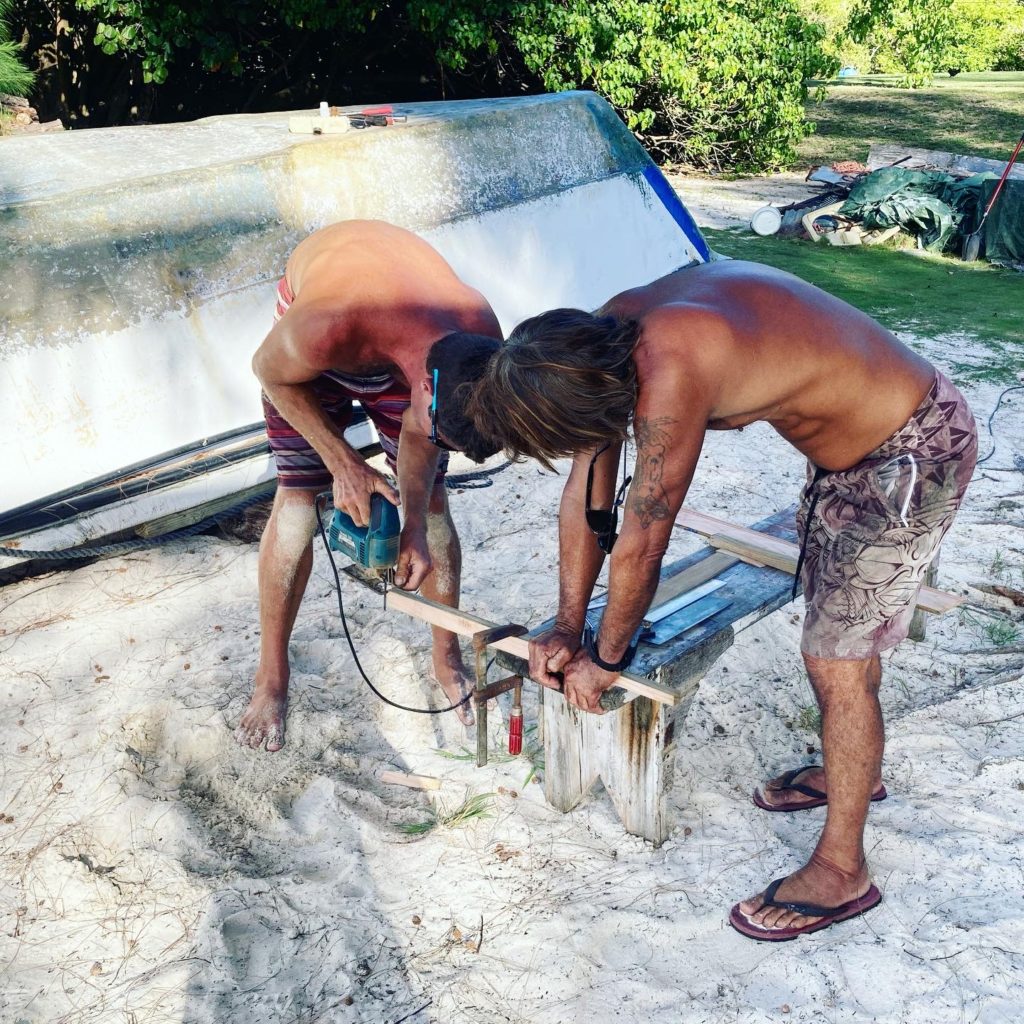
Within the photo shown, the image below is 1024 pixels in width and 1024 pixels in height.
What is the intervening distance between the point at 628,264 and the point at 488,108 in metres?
1.28

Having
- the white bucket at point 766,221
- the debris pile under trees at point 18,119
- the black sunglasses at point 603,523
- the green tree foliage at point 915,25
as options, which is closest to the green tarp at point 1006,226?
the white bucket at point 766,221

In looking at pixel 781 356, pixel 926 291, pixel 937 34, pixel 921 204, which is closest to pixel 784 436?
pixel 781 356

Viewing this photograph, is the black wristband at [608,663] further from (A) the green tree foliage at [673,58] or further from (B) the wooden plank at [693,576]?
(A) the green tree foliage at [673,58]

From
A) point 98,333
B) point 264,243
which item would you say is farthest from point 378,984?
point 264,243

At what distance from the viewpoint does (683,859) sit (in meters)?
2.86

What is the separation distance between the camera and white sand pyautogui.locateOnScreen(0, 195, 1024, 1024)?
2.47 m

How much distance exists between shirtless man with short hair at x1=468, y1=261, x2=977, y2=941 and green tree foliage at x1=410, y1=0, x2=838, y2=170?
9391 millimetres

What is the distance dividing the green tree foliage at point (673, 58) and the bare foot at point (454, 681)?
346 inches

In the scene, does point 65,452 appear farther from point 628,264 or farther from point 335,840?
Answer: point 628,264

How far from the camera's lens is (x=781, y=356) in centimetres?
219

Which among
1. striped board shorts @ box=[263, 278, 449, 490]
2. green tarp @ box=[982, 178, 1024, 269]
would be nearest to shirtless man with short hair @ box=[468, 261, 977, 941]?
striped board shorts @ box=[263, 278, 449, 490]

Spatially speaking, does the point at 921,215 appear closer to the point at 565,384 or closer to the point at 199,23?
the point at 199,23

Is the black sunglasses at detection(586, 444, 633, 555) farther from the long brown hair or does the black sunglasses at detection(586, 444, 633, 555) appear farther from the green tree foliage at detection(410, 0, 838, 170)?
the green tree foliage at detection(410, 0, 838, 170)

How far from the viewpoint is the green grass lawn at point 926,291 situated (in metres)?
6.91
